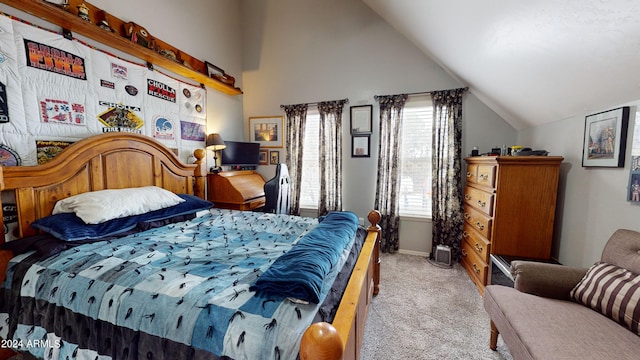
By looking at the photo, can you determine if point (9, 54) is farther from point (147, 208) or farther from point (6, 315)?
point (6, 315)

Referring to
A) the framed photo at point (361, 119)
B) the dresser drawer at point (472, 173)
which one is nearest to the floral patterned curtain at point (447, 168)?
the dresser drawer at point (472, 173)

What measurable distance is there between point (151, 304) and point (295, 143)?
2.85 m

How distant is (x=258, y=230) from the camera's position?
1.92 meters

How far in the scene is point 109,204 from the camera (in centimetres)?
169

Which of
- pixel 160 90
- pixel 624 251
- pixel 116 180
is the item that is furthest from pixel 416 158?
pixel 116 180

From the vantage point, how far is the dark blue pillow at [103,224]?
145 cm

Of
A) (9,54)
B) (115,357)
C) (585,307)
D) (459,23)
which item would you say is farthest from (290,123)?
(585,307)

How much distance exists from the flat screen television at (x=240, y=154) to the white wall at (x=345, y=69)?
0.28 meters

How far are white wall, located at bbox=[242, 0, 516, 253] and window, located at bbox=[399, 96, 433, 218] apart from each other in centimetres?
21

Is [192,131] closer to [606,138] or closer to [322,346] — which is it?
[322,346]

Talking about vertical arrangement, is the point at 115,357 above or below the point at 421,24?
below

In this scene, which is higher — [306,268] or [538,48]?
[538,48]

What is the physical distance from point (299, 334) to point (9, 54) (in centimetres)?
250

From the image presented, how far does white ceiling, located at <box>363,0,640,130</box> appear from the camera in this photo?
118 cm
